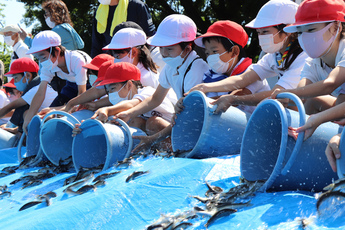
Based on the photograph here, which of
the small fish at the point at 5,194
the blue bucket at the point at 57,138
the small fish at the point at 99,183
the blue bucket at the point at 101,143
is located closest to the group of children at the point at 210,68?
the blue bucket at the point at 101,143

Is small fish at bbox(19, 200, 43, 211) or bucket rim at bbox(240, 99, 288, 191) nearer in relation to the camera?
bucket rim at bbox(240, 99, 288, 191)

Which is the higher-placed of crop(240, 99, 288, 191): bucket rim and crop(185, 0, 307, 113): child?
crop(185, 0, 307, 113): child

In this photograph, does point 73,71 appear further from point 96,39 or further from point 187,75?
point 187,75

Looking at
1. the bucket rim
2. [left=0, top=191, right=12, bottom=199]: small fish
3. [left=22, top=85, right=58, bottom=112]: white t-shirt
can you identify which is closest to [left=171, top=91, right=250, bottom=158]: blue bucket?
the bucket rim

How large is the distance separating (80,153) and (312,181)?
9.33 feet

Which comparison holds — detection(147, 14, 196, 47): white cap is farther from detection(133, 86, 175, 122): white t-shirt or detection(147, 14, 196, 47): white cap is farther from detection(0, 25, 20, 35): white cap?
detection(0, 25, 20, 35): white cap

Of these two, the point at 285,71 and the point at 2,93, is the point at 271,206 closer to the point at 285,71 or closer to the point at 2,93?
the point at 285,71

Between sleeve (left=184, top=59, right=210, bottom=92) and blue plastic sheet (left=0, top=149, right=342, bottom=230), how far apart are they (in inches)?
44.0

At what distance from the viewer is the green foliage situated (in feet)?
38.2

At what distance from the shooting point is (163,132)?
4965 mm

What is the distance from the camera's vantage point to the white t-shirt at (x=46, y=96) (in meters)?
7.51

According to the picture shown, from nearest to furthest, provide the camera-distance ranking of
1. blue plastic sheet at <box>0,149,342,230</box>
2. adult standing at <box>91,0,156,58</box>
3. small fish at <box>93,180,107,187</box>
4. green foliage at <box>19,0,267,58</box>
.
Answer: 1. blue plastic sheet at <box>0,149,342,230</box>
2. small fish at <box>93,180,107,187</box>
3. adult standing at <box>91,0,156,58</box>
4. green foliage at <box>19,0,267,58</box>

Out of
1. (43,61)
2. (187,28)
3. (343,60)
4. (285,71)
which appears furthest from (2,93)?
(343,60)

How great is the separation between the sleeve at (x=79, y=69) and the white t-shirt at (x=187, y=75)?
69.3 inches
